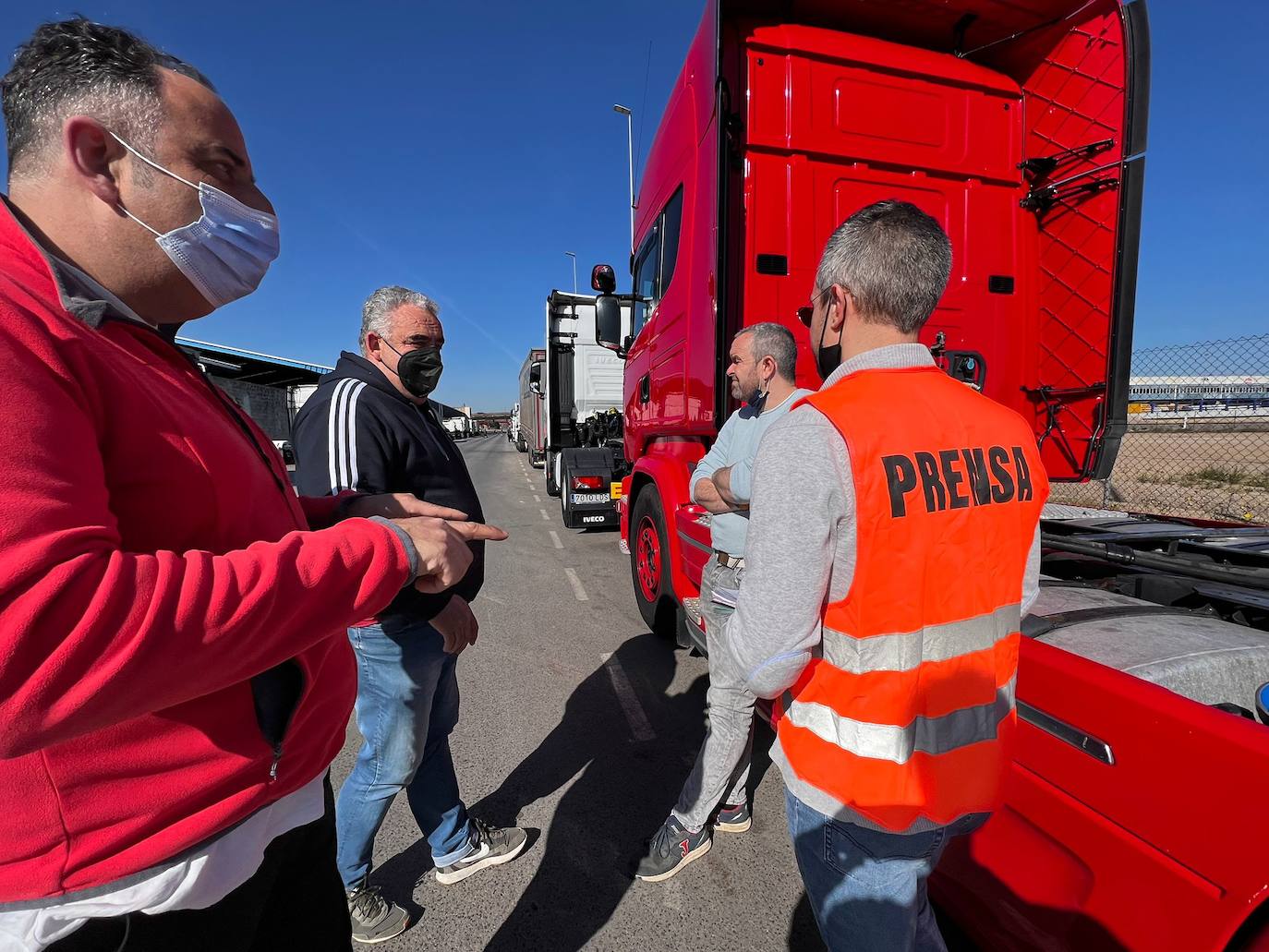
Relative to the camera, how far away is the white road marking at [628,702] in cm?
306

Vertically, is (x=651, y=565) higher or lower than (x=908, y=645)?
lower

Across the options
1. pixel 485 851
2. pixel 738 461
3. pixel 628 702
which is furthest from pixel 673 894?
pixel 738 461

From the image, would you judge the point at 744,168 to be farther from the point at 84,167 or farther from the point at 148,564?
the point at 148,564

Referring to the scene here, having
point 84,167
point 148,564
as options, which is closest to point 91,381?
point 148,564

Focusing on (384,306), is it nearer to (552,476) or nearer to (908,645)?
(908,645)

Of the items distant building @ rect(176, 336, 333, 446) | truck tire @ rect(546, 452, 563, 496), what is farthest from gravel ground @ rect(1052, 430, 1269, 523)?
distant building @ rect(176, 336, 333, 446)

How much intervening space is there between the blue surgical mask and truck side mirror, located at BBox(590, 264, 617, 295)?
12.5ft

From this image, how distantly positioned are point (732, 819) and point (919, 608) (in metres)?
1.74

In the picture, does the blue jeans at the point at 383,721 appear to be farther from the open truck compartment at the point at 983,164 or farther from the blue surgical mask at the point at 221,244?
the open truck compartment at the point at 983,164

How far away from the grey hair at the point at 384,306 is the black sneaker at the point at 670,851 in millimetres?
2029

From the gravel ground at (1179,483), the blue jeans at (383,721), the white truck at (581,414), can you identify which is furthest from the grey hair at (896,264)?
the white truck at (581,414)

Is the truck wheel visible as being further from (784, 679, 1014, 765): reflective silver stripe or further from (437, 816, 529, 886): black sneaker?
(784, 679, 1014, 765): reflective silver stripe

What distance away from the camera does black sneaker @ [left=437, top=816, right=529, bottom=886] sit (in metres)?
2.09

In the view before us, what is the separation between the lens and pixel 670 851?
83.9 inches
